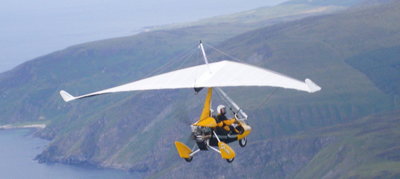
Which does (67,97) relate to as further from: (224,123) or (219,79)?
(224,123)

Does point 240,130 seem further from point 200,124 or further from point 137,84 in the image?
point 137,84

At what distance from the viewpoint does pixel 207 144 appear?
64.5 m

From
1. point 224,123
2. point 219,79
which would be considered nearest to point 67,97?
point 219,79

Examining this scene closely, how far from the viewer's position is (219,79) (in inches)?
2569

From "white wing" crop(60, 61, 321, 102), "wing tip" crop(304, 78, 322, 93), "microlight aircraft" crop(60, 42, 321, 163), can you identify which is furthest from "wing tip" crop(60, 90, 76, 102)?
"wing tip" crop(304, 78, 322, 93)

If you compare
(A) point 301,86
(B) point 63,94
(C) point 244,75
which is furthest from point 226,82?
(B) point 63,94

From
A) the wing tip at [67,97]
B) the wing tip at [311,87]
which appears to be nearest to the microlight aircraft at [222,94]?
the wing tip at [67,97]

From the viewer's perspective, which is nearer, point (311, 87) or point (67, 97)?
point (311, 87)

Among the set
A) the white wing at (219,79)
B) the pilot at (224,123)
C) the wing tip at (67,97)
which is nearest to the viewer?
the white wing at (219,79)

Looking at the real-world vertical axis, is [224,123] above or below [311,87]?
below

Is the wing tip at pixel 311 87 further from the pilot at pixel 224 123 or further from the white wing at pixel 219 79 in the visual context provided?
the pilot at pixel 224 123

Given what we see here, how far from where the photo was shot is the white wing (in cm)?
6075

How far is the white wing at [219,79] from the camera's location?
60750 millimetres

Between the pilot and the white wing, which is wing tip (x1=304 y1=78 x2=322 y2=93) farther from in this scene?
the pilot
